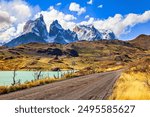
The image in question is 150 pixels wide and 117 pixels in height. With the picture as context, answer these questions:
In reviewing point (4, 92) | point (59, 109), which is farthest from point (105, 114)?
point (4, 92)

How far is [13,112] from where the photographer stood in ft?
55.8

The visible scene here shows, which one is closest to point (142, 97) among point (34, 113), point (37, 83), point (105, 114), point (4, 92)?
point (105, 114)

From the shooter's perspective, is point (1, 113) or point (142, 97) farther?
point (142, 97)

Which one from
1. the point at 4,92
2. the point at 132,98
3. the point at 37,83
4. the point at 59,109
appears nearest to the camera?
the point at 59,109

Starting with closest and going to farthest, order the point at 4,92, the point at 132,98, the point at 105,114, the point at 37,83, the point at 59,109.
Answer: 1. the point at 105,114
2. the point at 59,109
3. the point at 132,98
4. the point at 4,92
5. the point at 37,83

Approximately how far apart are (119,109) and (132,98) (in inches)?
320

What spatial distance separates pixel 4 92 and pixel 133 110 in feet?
67.7

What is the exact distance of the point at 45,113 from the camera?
16.2m

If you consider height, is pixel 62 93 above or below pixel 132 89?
below

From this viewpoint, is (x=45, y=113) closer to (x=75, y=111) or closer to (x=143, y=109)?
(x=75, y=111)

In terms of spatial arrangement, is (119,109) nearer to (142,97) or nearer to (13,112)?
(13,112)

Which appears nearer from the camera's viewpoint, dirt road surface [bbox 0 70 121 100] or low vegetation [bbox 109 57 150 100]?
low vegetation [bbox 109 57 150 100]

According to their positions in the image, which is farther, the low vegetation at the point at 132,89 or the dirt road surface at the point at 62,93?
the dirt road surface at the point at 62,93

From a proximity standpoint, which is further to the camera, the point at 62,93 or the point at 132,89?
the point at 132,89
